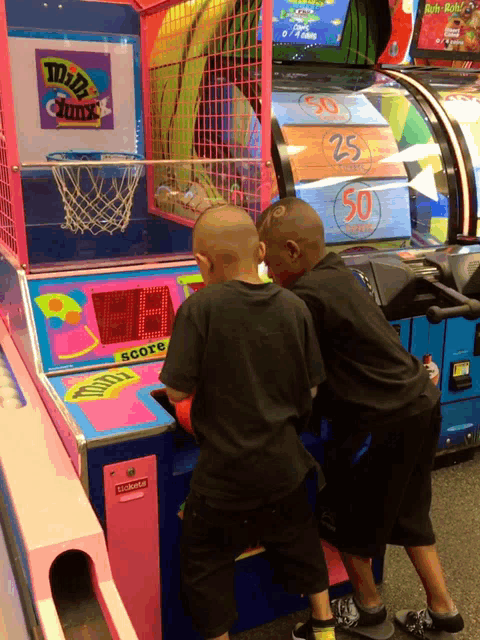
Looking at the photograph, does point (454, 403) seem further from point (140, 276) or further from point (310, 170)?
point (140, 276)

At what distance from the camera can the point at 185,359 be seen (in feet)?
4.16

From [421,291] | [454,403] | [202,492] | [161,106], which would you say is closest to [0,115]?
[161,106]

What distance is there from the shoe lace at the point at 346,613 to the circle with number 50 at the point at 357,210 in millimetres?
1370

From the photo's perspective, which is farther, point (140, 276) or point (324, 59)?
point (324, 59)

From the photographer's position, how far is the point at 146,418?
1484 millimetres

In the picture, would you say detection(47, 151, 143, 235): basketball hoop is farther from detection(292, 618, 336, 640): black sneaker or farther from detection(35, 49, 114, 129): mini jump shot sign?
detection(292, 618, 336, 640): black sneaker

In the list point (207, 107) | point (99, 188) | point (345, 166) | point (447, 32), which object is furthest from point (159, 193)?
point (447, 32)

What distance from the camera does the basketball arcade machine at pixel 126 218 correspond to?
59.1 inches

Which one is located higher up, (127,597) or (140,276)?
(140,276)

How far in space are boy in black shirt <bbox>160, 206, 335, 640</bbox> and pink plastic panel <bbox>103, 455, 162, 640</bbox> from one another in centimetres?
10

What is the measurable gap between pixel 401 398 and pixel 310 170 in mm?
1214

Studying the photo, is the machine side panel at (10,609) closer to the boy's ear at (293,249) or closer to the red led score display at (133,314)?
the red led score display at (133,314)

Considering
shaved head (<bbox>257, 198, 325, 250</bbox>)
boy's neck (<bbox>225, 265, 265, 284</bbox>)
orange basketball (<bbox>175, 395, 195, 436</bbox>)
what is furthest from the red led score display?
boy's neck (<bbox>225, 265, 265, 284</bbox>)

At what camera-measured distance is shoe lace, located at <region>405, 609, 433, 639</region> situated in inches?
71.5
